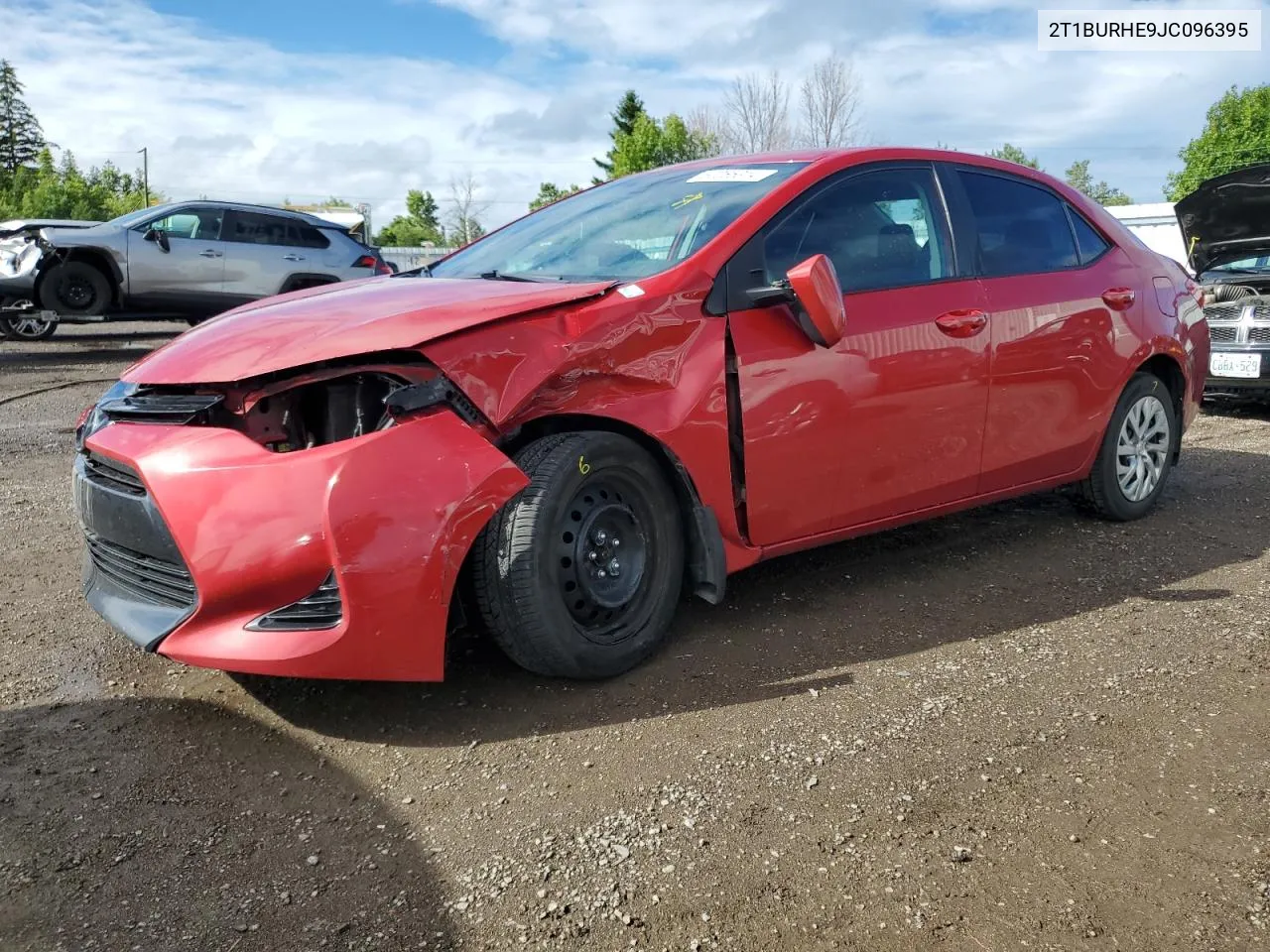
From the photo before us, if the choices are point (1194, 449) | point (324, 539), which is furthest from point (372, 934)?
point (1194, 449)

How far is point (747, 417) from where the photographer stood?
3320 millimetres

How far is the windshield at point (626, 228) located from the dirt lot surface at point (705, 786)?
128 cm

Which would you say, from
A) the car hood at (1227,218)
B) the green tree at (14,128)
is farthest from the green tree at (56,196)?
the car hood at (1227,218)

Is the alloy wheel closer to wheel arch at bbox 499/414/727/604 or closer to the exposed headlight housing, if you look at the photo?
Result: wheel arch at bbox 499/414/727/604

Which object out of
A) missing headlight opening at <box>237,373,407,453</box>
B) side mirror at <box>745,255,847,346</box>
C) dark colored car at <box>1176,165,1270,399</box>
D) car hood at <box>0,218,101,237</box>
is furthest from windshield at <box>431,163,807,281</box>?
car hood at <box>0,218,101,237</box>

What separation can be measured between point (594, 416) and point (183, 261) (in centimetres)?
1053

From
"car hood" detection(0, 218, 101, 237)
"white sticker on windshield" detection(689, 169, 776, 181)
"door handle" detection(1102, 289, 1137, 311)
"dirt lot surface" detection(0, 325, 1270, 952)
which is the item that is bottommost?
"dirt lot surface" detection(0, 325, 1270, 952)

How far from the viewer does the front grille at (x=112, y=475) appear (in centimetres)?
286

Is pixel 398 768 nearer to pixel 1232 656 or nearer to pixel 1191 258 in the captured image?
pixel 1232 656

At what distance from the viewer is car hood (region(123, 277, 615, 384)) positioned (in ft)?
9.04

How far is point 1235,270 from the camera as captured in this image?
873 cm

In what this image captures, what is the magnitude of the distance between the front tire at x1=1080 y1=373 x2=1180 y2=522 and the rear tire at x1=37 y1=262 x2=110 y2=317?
421 inches

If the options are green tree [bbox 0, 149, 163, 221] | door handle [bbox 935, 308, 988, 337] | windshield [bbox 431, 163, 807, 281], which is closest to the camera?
windshield [bbox 431, 163, 807, 281]

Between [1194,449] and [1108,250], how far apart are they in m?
2.92
